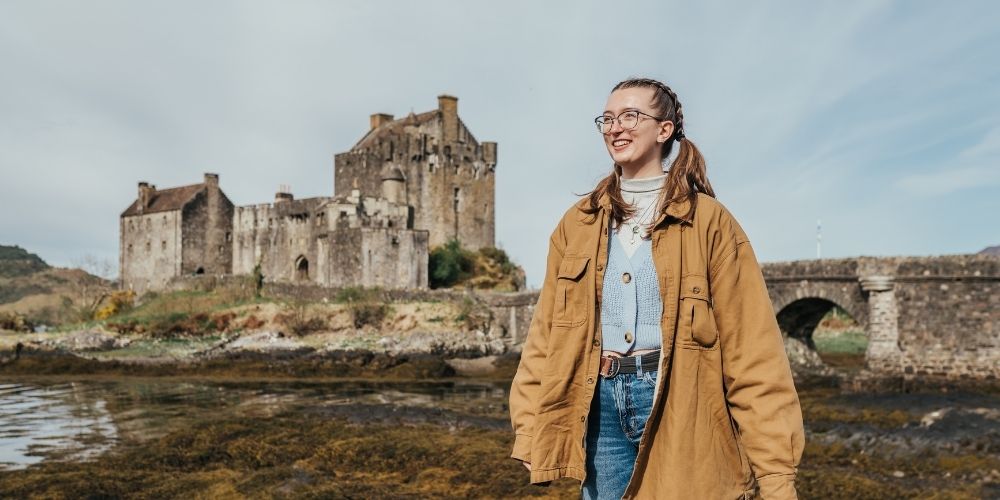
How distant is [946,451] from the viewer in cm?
1191

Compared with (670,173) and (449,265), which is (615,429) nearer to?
(670,173)

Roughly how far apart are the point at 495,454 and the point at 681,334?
8098mm

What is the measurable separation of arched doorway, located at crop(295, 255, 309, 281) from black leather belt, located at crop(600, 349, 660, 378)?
45.4m

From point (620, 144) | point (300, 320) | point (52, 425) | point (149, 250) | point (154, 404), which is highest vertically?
point (149, 250)

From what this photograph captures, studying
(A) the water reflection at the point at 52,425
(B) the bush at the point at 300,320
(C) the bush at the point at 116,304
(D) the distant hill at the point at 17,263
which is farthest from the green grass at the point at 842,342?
(D) the distant hill at the point at 17,263

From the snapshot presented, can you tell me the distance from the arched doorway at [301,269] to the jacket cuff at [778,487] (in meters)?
45.8

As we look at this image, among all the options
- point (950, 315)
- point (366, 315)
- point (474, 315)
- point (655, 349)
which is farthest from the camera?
point (474, 315)

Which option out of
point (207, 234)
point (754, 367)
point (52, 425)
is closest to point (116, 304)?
point (207, 234)

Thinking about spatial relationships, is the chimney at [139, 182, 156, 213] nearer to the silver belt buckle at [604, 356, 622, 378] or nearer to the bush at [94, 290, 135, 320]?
the bush at [94, 290, 135, 320]

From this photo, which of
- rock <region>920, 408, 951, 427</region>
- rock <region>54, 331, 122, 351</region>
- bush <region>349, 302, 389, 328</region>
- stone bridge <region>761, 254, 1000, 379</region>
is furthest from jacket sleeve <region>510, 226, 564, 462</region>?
rock <region>54, 331, 122, 351</region>

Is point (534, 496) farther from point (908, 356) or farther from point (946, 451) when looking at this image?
point (908, 356)

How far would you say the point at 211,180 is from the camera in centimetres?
5447

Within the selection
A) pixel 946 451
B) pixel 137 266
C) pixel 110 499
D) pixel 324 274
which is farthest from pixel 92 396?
pixel 137 266

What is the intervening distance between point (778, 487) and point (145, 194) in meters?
58.9
